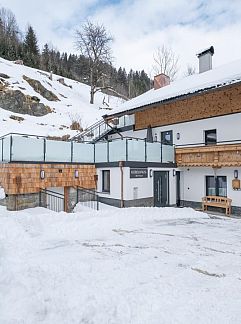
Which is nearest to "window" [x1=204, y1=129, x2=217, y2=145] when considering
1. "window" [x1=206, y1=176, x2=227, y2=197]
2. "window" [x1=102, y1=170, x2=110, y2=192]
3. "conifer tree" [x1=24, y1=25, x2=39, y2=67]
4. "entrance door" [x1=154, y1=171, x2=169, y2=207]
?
"window" [x1=206, y1=176, x2=227, y2=197]

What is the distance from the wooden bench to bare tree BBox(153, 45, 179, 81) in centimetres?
2616

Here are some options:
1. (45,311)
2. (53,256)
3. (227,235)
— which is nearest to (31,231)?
(53,256)

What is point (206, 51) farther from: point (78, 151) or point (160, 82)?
point (78, 151)

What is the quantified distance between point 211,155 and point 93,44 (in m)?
34.7

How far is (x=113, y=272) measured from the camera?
520 centimetres

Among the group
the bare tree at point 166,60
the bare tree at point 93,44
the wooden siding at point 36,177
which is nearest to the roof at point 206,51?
the wooden siding at point 36,177

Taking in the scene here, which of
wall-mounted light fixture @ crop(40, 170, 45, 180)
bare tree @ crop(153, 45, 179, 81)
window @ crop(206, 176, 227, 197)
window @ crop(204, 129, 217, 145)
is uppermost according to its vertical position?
bare tree @ crop(153, 45, 179, 81)

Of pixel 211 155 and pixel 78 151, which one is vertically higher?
pixel 78 151

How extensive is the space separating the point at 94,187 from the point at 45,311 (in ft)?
38.3

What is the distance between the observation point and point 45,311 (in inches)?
147

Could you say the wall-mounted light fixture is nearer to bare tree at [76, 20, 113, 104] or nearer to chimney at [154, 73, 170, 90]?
chimney at [154, 73, 170, 90]

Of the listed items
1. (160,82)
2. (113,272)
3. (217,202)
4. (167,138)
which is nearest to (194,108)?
(167,138)

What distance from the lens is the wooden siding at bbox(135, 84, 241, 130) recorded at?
572 inches

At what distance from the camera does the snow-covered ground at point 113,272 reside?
371 cm
